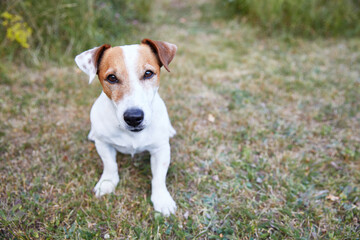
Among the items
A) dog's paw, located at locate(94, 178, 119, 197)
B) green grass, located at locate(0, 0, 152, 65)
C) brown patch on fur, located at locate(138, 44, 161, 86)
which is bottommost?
dog's paw, located at locate(94, 178, 119, 197)

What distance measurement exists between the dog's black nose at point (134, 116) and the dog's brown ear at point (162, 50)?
63 cm

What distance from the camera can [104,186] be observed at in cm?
281

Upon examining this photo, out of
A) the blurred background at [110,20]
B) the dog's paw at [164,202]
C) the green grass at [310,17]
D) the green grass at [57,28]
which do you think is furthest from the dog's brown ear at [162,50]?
the green grass at [310,17]

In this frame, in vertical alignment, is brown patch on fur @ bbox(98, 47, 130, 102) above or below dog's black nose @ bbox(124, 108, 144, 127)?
above

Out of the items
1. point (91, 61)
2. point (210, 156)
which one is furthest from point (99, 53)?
point (210, 156)

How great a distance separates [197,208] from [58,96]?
3259mm

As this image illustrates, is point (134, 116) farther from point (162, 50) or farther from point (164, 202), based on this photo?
point (164, 202)

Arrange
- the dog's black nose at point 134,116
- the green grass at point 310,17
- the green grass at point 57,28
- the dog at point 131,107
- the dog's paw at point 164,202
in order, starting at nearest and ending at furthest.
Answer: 1. the dog's black nose at point 134,116
2. the dog at point 131,107
3. the dog's paw at point 164,202
4. the green grass at point 57,28
5. the green grass at point 310,17

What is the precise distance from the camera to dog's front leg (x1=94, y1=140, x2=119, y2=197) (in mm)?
2717

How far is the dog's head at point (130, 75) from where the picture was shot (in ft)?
7.09

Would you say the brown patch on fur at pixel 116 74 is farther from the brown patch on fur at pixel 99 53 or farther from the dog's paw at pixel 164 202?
the dog's paw at pixel 164 202

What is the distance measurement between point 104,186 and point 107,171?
17cm

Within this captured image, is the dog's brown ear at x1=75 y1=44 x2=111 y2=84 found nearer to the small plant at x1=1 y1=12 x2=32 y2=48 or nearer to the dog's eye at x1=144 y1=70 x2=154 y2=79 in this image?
the dog's eye at x1=144 y1=70 x2=154 y2=79

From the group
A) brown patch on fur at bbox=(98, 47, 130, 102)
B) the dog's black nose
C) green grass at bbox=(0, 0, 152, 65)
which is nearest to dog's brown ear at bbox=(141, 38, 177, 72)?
brown patch on fur at bbox=(98, 47, 130, 102)
